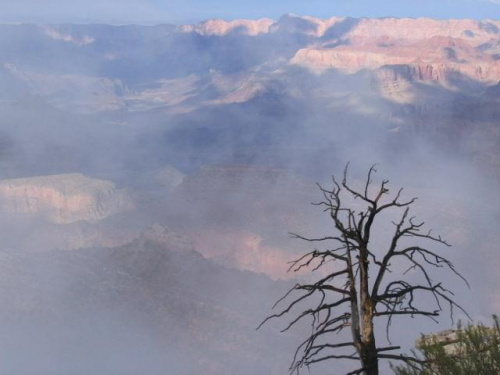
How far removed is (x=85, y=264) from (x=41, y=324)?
24.6 ft

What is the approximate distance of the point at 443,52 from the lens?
189500 mm

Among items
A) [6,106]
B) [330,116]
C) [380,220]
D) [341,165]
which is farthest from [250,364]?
[6,106]

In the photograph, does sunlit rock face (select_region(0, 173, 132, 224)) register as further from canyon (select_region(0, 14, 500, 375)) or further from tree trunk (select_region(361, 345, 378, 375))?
tree trunk (select_region(361, 345, 378, 375))

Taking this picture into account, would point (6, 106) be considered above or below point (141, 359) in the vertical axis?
above

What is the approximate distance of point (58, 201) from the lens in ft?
261

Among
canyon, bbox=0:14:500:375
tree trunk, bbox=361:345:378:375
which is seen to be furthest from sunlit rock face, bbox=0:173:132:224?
tree trunk, bbox=361:345:378:375

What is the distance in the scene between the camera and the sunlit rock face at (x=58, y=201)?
259 ft

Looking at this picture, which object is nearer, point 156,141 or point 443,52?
point 156,141

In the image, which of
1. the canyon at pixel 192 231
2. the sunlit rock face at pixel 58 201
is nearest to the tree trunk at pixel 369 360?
the canyon at pixel 192 231

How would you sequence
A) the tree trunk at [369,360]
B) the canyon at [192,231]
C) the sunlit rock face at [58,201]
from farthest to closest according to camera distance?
1. the sunlit rock face at [58,201]
2. the canyon at [192,231]
3. the tree trunk at [369,360]

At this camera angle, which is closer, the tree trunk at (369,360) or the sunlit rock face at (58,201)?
the tree trunk at (369,360)

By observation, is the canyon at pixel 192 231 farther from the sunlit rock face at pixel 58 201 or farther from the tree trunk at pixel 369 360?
the tree trunk at pixel 369 360

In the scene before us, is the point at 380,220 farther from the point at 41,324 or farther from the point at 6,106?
the point at 6,106

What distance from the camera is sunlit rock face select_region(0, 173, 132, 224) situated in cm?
7888
